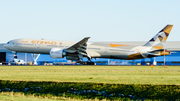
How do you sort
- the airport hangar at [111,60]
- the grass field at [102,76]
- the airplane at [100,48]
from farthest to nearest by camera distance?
1. the airport hangar at [111,60]
2. the airplane at [100,48]
3. the grass field at [102,76]

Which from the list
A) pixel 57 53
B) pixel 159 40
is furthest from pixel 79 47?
pixel 159 40

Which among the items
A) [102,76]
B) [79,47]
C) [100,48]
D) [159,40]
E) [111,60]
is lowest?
[102,76]

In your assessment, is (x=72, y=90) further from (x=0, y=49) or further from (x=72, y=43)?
(x=0, y=49)

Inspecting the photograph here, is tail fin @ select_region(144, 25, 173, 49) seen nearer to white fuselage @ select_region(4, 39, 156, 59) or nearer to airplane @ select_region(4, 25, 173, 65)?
airplane @ select_region(4, 25, 173, 65)

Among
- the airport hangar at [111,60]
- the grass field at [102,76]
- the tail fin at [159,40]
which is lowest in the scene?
the grass field at [102,76]

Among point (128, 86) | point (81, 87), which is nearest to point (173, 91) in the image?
point (128, 86)

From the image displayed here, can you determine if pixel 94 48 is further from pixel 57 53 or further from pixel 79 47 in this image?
pixel 57 53

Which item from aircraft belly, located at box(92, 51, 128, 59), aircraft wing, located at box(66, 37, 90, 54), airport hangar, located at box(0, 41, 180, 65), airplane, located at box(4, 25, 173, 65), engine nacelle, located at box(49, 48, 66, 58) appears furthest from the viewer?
airport hangar, located at box(0, 41, 180, 65)

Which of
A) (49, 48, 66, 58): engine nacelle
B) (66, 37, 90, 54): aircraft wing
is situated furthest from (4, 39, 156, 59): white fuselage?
(66, 37, 90, 54): aircraft wing

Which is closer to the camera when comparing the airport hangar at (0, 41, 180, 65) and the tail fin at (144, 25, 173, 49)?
the tail fin at (144, 25, 173, 49)

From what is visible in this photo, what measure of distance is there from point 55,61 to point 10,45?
145 feet

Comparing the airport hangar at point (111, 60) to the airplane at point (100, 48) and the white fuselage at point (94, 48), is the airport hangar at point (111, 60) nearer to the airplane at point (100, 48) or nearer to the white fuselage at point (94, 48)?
the airplane at point (100, 48)

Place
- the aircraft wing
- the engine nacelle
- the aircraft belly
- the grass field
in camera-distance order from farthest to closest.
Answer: the aircraft belly
the engine nacelle
the aircraft wing
the grass field

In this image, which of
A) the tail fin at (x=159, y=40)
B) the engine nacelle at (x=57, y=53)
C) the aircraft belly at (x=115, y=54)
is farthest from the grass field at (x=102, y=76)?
the tail fin at (x=159, y=40)
